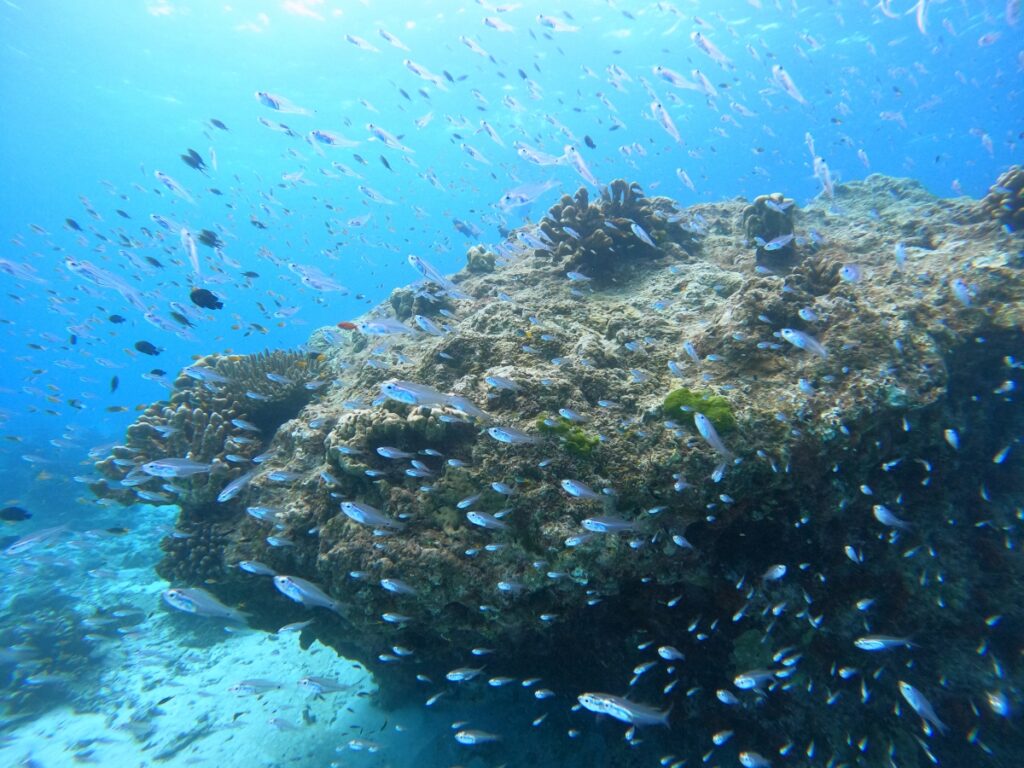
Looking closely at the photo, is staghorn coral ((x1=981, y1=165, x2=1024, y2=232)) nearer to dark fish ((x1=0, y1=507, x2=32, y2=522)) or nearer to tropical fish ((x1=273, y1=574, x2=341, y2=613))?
tropical fish ((x1=273, y1=574, x2=341, y2=613))

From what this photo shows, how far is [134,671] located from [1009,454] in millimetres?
19147

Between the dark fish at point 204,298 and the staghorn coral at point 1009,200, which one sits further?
the staghorn coral at point 1009,200

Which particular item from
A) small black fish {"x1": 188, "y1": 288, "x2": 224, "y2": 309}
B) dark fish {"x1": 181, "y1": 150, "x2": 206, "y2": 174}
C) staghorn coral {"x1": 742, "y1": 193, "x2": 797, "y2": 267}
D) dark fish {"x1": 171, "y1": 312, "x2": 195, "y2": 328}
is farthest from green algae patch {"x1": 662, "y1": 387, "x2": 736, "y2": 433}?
dark fish {"x1": 181, "y1": 150, "x2": 206, "y2": 174}

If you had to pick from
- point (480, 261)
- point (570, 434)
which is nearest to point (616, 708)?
Result: point (570, 434)

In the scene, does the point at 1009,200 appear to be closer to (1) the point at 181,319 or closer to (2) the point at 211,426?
(2) the point at 211,426

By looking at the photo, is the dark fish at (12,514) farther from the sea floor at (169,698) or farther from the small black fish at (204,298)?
the small black fish at (204,298)

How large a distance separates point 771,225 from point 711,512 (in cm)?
746

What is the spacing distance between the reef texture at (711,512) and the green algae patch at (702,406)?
0.24 feet

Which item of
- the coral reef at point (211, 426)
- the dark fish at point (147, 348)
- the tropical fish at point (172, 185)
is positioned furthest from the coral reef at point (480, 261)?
the dark fish at point (147, 348)

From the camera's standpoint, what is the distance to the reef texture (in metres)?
4.85

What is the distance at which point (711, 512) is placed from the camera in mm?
4852

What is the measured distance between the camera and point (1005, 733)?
5.26m

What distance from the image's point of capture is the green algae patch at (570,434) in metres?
5.02

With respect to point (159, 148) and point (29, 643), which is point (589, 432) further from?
point (159, 148)
